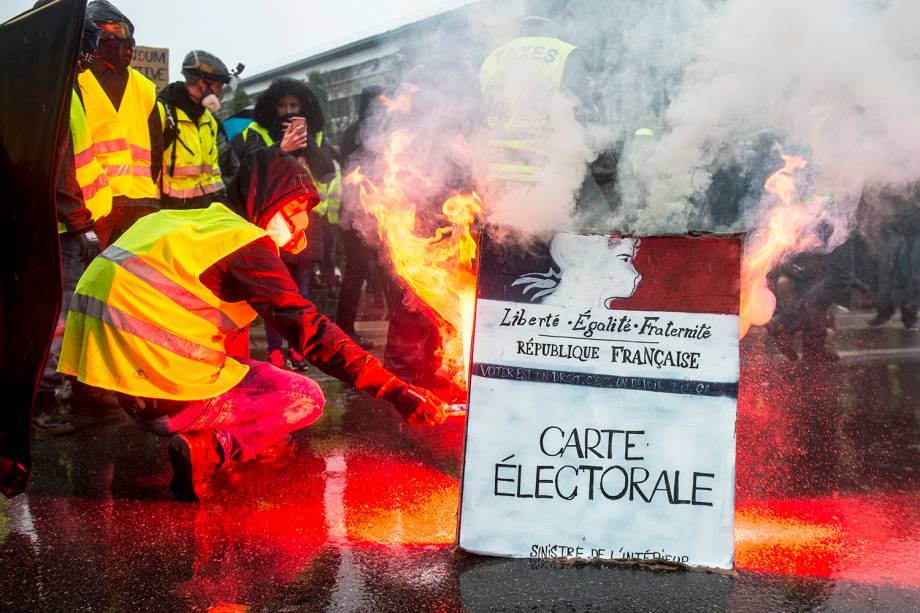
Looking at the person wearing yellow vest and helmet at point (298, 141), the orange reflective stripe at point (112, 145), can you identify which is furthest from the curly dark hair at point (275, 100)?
the orange reflective stripe at point (112, 145)

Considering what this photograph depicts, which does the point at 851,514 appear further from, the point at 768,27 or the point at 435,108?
the point at 435,108

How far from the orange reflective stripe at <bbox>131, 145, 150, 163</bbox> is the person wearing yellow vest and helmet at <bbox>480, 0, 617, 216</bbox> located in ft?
7.86

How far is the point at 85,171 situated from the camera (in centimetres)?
502

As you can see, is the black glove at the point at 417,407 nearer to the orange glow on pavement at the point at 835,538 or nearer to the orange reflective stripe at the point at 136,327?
the orange reflective stripe at the point at 136,327

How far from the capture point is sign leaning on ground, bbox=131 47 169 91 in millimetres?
9977

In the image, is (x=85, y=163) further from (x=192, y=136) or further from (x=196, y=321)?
(x=196, y=321)

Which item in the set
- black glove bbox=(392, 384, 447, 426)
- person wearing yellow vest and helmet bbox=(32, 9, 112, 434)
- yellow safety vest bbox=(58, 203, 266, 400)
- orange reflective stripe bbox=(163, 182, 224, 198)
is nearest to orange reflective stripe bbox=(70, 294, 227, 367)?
yellow safety vest bbox=(58, 203, 266, 400)

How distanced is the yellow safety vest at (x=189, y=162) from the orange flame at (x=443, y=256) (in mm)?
1897

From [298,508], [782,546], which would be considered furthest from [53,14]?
[782,546]

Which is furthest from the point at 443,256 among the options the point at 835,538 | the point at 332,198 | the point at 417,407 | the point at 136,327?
the point at 332,198

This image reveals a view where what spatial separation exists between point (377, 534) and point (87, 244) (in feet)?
9.51

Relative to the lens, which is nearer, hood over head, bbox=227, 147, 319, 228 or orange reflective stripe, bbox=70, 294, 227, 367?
orange reflective stripe, bbox=70, 294, 227, 367

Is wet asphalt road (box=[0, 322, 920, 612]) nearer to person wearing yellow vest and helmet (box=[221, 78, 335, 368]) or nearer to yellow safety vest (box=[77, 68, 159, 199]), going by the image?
yellow safety vest (box=[77, 68, 159, 199])

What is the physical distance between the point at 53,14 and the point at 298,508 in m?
2.03
